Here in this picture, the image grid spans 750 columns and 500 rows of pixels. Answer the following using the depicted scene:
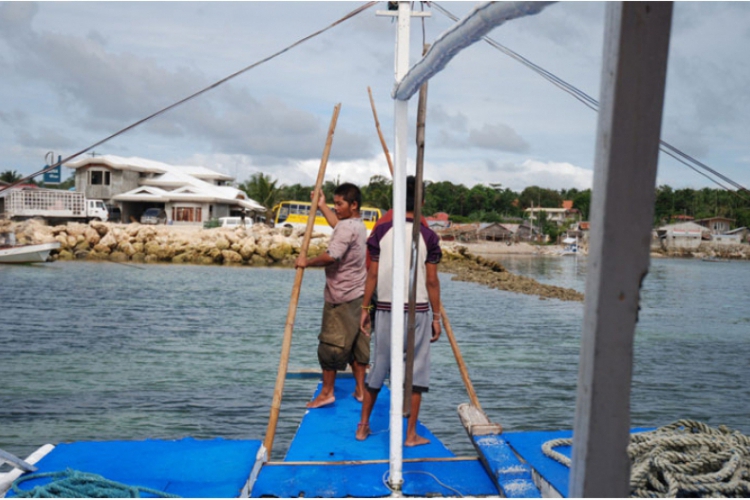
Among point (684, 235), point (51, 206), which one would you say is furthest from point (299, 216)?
point (684, 235)

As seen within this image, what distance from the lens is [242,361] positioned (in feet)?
43.1

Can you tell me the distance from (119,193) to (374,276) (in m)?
44.1

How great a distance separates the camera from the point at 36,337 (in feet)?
50.0

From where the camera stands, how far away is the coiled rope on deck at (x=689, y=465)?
3213 mm

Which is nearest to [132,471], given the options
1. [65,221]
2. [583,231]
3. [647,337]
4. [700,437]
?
[700,437]

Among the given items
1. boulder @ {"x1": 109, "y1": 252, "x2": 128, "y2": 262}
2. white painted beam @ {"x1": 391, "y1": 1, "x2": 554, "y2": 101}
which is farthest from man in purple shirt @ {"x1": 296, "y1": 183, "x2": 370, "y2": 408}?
boulder @ {"x1": 109, "y1": 252, "x2": 128, "y2": 262}

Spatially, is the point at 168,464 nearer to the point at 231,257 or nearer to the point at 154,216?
the point at 231,257

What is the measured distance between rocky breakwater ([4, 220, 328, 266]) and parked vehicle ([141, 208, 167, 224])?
18.4 ft

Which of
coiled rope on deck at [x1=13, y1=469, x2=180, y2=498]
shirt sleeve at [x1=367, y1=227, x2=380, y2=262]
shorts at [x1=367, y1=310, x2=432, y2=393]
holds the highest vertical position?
shirt sleeve at [x1=367, y1=227, x2=380, y2=262]

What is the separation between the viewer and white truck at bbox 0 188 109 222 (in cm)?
4116

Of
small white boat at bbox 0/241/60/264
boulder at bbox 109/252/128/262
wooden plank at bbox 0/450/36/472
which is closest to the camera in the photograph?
wooden plank at bbox 0/450/36/472

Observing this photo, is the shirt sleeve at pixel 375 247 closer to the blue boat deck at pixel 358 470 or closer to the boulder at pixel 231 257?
the blue boat deck at pixel 358 470

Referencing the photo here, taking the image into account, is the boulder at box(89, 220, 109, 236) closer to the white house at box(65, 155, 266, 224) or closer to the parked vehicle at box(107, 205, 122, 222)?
the white house at box(65, 155, 266, 224)

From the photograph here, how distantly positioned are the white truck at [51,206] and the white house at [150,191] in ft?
4.85
